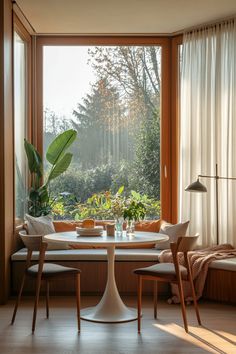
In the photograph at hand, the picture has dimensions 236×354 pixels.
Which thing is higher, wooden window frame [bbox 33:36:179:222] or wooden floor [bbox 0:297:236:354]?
wooden window frame [bbox 33:36:179:222]

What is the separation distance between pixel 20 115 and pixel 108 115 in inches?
47.9

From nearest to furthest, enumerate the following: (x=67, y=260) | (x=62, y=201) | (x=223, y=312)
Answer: (x=223, y=312)
(x=67, y=260)
(x=62, y=201)

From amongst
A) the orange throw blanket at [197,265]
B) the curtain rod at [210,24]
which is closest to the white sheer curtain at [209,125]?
the curtain rod at [210,24]

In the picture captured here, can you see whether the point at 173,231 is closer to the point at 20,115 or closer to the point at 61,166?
the point at 61,166

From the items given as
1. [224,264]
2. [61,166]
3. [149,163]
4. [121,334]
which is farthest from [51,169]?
[121,334]

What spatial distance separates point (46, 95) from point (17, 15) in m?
1.30

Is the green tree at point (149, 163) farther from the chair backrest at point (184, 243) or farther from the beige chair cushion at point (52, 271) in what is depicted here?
the beige chair cushion at point (52, 271)

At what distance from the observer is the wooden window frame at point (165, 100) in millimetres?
7711

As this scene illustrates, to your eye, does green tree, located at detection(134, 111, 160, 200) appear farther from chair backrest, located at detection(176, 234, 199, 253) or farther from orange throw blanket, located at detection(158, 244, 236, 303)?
chair backrest, located at detection(176, 234, 199, 253)

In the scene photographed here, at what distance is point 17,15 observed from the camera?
6.76 m

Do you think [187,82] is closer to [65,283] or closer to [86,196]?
[86,196]

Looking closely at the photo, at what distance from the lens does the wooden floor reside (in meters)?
4.55

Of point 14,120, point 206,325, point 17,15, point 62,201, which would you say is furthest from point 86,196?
point 206,325

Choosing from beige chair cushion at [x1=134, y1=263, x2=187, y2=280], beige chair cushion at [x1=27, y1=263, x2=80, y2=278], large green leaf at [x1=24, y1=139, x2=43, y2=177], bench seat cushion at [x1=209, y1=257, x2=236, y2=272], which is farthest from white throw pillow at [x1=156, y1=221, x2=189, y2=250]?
beige chair cushion at [x1=27, y1=263, x2=80, y2=278]
